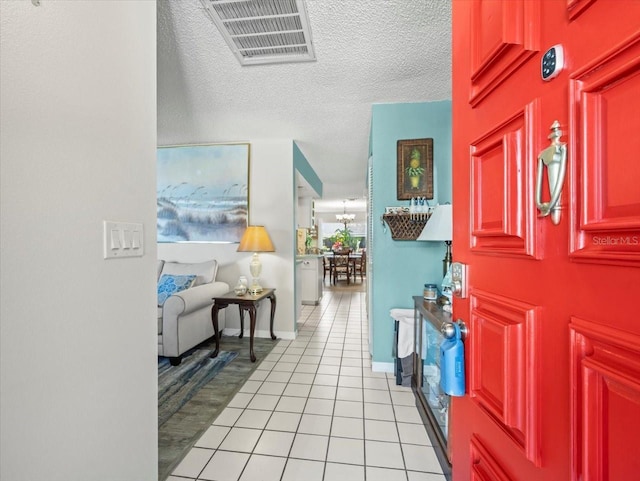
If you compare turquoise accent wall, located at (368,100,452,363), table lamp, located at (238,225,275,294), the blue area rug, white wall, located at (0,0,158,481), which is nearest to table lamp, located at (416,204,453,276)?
turquoise accent wall, located at (368,100,452,363)

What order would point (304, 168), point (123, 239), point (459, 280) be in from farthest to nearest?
point (304, 168), point (123, 239), point (459, 280)

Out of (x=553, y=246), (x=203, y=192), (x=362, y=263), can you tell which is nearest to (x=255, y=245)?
(x=203, y=192)

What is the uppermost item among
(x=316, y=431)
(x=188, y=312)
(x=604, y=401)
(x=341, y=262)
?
(x=604, y=401)

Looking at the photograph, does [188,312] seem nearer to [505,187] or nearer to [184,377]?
[184,377]

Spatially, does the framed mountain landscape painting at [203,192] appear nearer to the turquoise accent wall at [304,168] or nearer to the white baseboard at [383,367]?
the turquoise accent wall at [304,168]

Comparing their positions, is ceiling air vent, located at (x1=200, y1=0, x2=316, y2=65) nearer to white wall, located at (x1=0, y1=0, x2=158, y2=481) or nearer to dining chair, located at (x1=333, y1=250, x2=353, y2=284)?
white wall, located at (x1=0, y1=0, x2=158, y2=481)

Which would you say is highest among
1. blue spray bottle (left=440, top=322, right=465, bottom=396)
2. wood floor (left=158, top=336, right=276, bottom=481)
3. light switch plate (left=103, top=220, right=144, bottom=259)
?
light switch plate (left=103, top=220, right=144, bottom=259)

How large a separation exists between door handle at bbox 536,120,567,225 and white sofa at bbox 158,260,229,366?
2.97 m

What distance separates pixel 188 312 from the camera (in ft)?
9.70

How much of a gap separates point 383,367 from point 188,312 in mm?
1946

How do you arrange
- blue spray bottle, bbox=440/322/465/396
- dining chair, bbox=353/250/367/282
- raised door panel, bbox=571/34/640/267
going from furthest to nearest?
dining chair, bbox=353/250/367/282 → blue spray bottle, bbox=440/322/465/396 → raised door panel, bbox=571/34/640/267

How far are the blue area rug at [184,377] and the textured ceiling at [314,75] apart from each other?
2429mm

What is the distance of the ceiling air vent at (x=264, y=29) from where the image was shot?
5.31ft

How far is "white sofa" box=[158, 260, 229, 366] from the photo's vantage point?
2.84 metres
